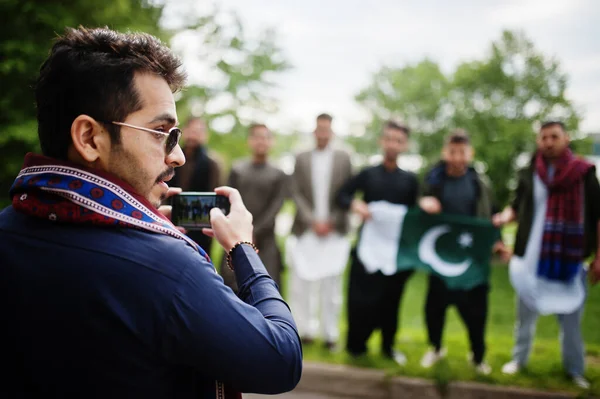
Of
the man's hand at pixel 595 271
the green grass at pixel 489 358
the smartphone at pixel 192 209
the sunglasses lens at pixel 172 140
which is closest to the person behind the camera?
the sunglasses lens at pixel 172 140

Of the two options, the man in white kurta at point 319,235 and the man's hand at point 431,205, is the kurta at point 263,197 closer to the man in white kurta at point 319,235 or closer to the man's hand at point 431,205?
the man in white kurta at point 319,235

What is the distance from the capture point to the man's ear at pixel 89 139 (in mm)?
1096

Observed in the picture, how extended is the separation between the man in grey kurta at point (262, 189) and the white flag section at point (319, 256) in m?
0.33

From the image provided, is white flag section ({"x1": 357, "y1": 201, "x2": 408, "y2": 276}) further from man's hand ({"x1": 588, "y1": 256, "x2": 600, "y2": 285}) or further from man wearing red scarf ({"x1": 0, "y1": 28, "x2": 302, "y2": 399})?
man wearing red scarf ({"x1": 0, "y1": 28, "x2": 302, "y2": 399})

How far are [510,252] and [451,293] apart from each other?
2.40 feet

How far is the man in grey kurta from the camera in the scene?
18.7 ft

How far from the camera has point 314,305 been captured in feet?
19.0

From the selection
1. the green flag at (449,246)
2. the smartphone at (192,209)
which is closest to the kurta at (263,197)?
the green flag at (449,246)

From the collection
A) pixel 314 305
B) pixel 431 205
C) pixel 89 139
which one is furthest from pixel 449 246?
pixel 89 139

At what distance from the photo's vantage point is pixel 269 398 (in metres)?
4.30

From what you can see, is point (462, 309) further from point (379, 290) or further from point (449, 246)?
point (379, 290)

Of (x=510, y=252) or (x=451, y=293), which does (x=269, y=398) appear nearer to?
(x=451, y=293)

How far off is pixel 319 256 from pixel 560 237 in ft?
8.34

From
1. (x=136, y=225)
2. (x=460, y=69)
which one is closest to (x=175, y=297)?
(x=136, y=225)
